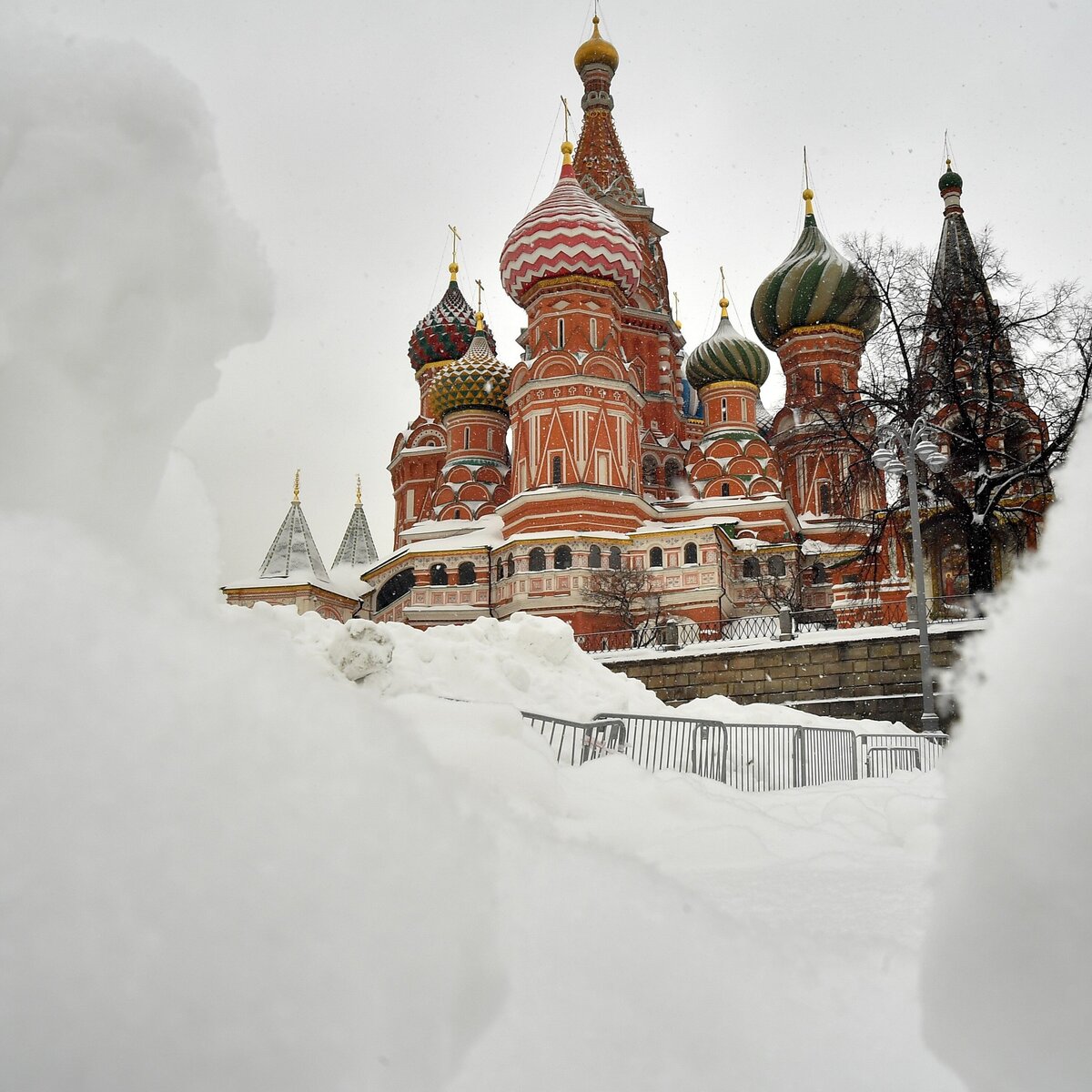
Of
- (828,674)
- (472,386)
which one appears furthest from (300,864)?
(472,386)

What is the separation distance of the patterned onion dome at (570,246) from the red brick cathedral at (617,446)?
7cm

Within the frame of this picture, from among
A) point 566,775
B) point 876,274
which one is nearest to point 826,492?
point 876,274

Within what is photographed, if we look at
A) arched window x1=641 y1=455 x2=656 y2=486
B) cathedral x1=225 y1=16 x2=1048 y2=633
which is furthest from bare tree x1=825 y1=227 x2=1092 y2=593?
arched window x1=641 y1=455 x2=656 y2=486

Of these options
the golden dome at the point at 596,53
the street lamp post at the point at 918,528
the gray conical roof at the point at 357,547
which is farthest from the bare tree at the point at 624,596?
the golden dome at the point at 596,53

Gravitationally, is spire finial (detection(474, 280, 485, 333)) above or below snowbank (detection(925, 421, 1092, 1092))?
above

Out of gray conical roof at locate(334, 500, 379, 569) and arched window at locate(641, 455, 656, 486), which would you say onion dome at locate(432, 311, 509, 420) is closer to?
arched window at locate(641, 455, 656, 486)

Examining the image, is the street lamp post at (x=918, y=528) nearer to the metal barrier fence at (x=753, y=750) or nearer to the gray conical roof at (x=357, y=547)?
the metal barrier fence at (x=753, y=750)

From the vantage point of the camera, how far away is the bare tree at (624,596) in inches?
1153

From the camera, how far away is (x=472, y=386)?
128ft

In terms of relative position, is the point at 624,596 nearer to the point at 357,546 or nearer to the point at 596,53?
the point at 357,546

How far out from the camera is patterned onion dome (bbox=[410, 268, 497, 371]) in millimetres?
44562

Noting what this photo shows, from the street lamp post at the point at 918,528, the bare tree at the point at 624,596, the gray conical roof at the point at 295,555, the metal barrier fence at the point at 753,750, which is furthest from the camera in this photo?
the gray conical roof at the point at 295,555

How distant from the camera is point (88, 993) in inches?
70.0

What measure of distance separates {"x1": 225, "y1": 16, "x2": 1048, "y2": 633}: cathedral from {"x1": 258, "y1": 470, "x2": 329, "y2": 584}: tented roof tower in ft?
0.30
